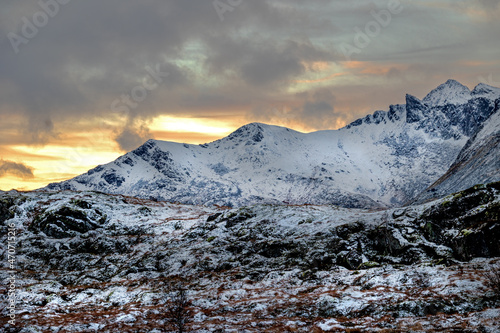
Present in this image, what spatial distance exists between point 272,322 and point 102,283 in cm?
3913

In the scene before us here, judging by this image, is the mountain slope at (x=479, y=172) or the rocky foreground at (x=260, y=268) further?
the mountain slope at (x=479, y=172)

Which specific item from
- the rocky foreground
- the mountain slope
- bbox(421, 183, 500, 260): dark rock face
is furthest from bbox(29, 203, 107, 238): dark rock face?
the mountain slope

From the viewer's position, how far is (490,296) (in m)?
34.6

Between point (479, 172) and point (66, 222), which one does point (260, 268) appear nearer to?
point (66, 222)

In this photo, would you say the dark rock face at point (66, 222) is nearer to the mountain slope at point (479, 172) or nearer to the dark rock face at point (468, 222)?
the dark rock face at point (468, 222)

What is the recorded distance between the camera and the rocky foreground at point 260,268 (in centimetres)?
3844

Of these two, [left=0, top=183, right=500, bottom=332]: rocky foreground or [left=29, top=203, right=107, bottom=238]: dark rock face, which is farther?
[left=29, top=203, right=107, bottom=238]: dark rock face

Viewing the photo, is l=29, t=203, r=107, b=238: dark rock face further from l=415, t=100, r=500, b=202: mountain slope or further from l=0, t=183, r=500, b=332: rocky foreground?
l=415, t=100, r=500, b=202: mountain slope

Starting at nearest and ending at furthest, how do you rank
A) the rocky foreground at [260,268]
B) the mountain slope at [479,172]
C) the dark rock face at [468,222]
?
the rocky foreground at [260,268]
the dark rock face at [468,222]
the mountain slope at [479,172]

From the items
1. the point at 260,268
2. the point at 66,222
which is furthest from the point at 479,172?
the point at 66,222

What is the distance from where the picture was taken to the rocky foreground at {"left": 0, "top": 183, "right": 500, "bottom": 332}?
3844 centimetres

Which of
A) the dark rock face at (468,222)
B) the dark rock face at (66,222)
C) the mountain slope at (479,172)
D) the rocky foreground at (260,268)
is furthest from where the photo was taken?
the mountain slope at (479,172)

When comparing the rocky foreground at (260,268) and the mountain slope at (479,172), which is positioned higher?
the mountain slope at (479,172)

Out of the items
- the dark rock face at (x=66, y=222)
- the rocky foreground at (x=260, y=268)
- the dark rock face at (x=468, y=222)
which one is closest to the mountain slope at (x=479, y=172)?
the dark rock face at (x=468, y=222)
